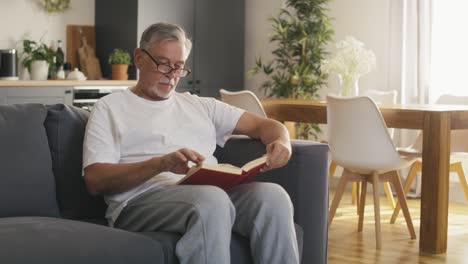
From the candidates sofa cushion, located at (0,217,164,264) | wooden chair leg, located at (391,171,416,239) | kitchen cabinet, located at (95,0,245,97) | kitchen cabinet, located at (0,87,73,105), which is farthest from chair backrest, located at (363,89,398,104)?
sofa cushion, located at (0,217,164,264)

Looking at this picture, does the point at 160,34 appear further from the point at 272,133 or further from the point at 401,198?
the point at 401,198

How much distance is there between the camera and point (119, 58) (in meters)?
6.70

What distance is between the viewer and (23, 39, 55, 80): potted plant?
646cm

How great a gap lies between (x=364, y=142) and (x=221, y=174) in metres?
2.00

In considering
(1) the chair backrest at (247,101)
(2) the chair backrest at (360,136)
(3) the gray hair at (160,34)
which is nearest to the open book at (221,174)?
(3) the gray hair at (160,34)

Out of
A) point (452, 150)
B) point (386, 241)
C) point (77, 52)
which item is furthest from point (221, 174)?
point (77, 52)

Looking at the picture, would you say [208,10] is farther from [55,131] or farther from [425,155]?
[55,131]

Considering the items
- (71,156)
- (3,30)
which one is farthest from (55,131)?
(3,30)

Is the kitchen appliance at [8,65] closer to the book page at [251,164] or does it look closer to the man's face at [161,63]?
the man's face at [161,63]

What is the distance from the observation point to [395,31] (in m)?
6.36

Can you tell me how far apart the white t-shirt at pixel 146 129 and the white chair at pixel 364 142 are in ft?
4.56

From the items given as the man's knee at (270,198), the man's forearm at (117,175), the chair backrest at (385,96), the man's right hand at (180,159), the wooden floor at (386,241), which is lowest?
the wooden floor at (386,241)

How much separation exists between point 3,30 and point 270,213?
444 cm

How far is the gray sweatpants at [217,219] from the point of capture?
8.11 ft
